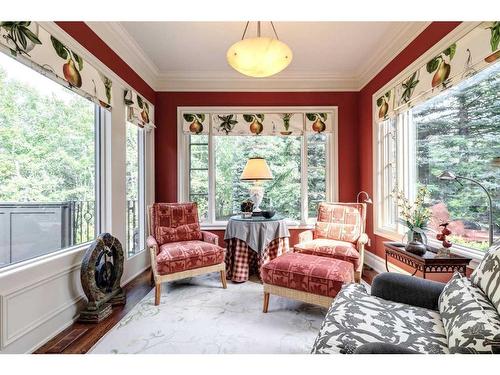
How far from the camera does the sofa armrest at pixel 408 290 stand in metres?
1.47

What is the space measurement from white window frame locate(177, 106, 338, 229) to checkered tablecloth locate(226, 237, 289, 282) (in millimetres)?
874

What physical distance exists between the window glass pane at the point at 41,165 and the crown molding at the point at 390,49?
10.5 ft

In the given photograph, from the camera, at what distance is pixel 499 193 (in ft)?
6.20

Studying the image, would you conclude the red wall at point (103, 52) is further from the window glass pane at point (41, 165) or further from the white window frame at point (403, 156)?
the white window frame at point (403, 156)

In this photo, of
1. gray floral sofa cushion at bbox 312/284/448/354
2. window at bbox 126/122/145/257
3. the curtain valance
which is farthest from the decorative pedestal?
gray floral sofa cushion at bbox 312/284/448/354

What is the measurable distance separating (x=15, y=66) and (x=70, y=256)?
1.42 metres

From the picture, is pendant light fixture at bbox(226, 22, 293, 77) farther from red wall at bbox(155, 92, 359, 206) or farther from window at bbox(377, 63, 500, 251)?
red wall at bbox(155, 92, 359, 206)

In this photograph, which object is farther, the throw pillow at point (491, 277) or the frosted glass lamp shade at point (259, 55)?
the frosted glass lamp shade at point (259, 55)

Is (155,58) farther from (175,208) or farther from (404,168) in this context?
(404,168)

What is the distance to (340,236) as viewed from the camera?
2953mm

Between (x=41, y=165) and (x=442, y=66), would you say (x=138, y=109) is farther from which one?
(x=442, y=66)

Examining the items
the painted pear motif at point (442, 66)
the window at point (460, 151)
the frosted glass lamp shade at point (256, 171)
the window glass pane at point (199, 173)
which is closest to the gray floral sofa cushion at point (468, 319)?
the window at point (460, 151)

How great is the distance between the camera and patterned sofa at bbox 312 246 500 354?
920mm
